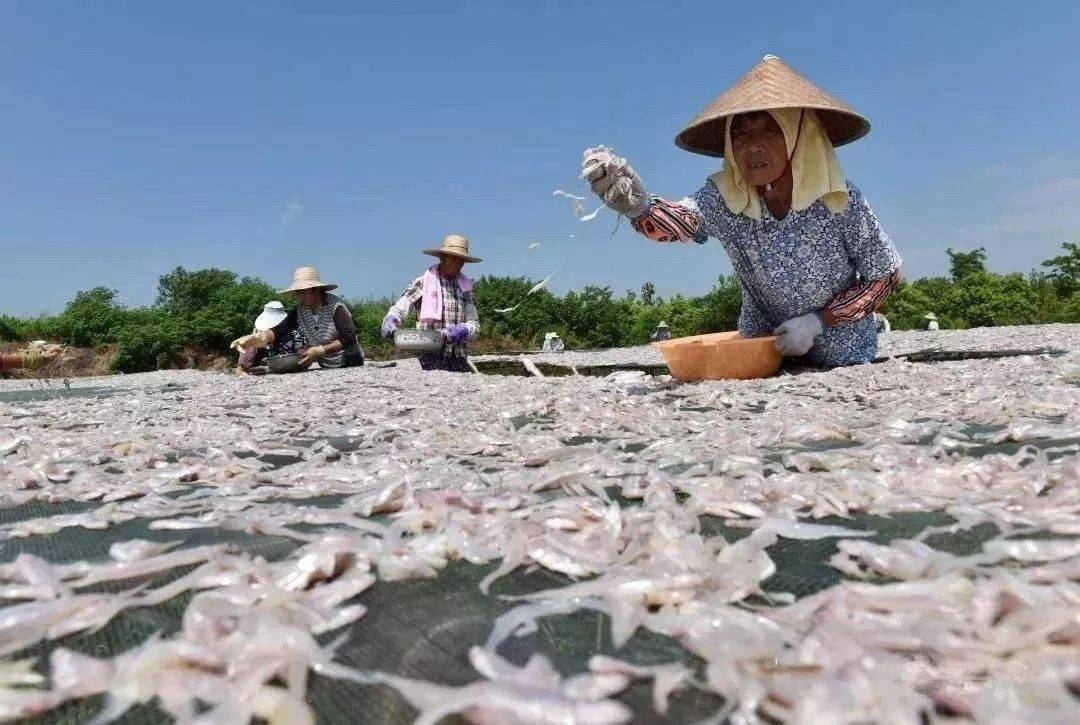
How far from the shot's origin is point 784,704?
76cm

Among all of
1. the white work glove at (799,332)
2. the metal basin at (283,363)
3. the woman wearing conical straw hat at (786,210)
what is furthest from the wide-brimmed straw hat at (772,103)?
the metal basin at (283,363)

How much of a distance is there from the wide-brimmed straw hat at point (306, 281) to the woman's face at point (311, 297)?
0.11 m

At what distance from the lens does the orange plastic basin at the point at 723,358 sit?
4.27 metres

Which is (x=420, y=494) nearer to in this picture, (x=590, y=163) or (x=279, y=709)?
(x=279, y=709)

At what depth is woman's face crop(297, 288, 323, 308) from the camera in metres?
8.68

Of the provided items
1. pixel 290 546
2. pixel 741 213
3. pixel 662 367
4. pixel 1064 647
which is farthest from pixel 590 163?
pixel 662 367

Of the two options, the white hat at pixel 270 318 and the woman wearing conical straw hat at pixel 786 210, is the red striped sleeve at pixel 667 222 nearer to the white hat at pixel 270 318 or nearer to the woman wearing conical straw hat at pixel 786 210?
the woman wearing conical straw hat at pixel 786 210

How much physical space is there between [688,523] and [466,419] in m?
2.00

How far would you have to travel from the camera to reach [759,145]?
3953 mm

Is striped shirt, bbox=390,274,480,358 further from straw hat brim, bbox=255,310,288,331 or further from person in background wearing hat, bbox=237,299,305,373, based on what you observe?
straw hat brim, bbox=255,310,288,331

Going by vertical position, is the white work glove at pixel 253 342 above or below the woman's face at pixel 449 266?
below

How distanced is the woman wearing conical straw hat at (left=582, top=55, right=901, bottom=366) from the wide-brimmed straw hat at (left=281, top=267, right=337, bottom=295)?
5.39 metres

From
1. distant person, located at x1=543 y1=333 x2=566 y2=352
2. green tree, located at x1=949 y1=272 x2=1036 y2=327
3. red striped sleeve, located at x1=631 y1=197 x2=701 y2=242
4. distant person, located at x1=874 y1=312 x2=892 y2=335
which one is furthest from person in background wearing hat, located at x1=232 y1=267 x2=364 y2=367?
green tree, located at x1=949 y1=272 x2=1036 y2=327

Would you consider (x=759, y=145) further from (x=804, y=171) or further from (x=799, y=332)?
(x=799, y=332)
